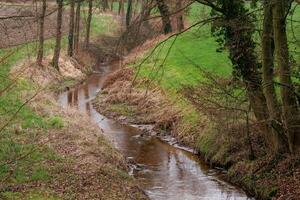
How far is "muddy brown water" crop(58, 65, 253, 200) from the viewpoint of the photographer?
1647 centimetres

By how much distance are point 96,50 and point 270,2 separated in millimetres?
32134

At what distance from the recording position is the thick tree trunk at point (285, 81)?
52.2 feet

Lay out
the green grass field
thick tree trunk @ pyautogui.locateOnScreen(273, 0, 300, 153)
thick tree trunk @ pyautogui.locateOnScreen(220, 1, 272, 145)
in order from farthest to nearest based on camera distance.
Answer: the green grass field → thick tree trunk @ pyautogui.locateOnScreen(220, 1, 272, 145) → thick tree trunk @ pyautogui.locateOnScreen(273, 0, 300, 153)

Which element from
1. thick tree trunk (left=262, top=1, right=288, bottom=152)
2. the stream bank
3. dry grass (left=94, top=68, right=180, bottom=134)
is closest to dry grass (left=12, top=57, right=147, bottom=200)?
the stream bank

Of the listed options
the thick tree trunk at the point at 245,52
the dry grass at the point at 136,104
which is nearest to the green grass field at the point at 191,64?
the dry grass at the point at 136,104

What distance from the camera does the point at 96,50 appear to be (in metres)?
46.2

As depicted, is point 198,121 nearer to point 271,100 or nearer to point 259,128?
point 259,128

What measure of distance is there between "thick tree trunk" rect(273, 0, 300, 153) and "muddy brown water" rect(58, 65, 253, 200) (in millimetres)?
2267

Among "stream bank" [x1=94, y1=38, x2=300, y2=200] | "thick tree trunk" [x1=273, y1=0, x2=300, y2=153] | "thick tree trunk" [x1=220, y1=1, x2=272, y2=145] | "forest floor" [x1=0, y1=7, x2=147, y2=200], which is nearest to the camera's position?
"forest floor" [x1=0, y1=7, x2=147, y2=200]

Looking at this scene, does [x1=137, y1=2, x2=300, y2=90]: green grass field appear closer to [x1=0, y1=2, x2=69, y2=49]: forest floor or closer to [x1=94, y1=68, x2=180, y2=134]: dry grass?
[x1=94, y1=68, x2=180, y2=134]: dry grass

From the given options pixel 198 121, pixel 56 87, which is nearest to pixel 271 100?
pixel 198 121

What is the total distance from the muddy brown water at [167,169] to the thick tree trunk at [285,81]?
7.44 feet

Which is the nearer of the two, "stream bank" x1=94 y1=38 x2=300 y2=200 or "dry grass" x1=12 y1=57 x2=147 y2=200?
"dry grass" x1=12 y1=57 x2=147 y2=200

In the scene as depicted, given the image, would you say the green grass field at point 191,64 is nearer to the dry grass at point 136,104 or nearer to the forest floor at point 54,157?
the dry grass at point 136,104
